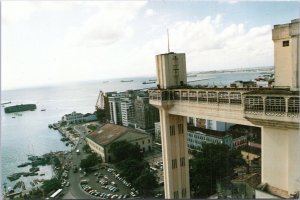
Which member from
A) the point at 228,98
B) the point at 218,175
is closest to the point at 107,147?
the point at 218,175

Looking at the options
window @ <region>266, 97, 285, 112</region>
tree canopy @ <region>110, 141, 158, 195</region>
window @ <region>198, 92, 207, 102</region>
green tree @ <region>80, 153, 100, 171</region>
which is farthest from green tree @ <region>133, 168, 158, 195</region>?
window @ <region>266, 97, 285, 112</region>

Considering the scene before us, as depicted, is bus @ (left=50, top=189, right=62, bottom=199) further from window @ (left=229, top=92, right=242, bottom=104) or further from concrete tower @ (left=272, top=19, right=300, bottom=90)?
concrete tower @ (left=272, top=19, right=300, bottom=90)

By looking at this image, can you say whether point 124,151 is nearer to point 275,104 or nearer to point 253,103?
point 253,103

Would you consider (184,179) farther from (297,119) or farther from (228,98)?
(297,119)

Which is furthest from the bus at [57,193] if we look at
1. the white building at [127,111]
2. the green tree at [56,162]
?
the white building at [127,111]

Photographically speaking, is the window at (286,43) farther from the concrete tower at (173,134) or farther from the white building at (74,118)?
the white building at (74,118)
